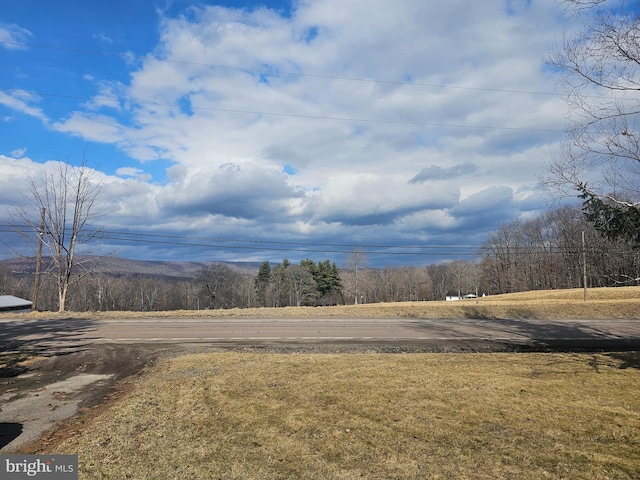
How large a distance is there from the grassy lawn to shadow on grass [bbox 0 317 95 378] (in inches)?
191

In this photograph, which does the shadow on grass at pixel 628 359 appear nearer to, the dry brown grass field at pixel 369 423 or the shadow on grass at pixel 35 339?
the dry brown grass field at pixel 369 423

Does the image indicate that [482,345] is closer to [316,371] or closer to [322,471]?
[316,371]

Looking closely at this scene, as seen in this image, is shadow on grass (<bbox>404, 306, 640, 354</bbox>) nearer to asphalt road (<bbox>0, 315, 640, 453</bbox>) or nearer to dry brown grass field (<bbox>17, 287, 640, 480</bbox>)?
asphalt road (<bbox>0, 315, 640, 453</bbox>)

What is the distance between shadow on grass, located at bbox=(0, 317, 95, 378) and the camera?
10.2 m

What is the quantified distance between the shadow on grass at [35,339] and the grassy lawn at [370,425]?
15.9ft

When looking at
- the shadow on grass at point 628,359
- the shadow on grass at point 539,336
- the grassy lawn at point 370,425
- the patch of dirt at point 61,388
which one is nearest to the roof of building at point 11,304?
the patch of dirt at point 61,388

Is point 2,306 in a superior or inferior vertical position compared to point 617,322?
superior

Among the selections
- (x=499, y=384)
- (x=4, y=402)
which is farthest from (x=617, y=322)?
(x=4, y=402)

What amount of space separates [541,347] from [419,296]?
318ft

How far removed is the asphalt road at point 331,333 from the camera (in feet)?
42.1

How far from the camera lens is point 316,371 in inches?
322

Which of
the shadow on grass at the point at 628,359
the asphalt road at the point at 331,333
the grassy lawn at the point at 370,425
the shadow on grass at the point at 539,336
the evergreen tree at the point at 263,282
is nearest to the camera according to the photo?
the grassy lawn at the point at 370,425

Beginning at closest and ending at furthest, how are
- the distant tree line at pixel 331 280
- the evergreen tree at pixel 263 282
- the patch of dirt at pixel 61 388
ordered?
the patch of dirt at pixel 61 388
the distant tree line at pixel 331 280
the evergreen tree at pixel 263 282

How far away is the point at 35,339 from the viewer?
534 inches
